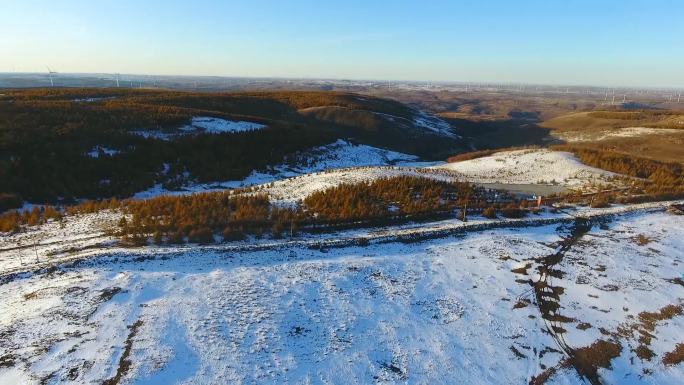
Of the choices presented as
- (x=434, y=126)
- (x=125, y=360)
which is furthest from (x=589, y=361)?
(x=434, y=126)

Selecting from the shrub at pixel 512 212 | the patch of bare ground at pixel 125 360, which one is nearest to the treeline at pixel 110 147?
the patch of bare ground at pixel 125 360

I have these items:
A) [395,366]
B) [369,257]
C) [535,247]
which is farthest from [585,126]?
[395,366]

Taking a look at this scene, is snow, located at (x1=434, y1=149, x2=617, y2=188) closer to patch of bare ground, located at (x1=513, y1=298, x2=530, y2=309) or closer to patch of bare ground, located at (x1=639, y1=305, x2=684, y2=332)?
patch of bare ground, located at (x1=639, y1=305, x2=684, y2=332)

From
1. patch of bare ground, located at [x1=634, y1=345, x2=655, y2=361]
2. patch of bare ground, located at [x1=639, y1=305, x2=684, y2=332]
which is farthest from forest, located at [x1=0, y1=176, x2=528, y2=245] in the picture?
patch of bare ground, located at [x1=634, y1=345, x2=655, y2=361]

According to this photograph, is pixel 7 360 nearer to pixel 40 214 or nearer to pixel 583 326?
pixel 40 214

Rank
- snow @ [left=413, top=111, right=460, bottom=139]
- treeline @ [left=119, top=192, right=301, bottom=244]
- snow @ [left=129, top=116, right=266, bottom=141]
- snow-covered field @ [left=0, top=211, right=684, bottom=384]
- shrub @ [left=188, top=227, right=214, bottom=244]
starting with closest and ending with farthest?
snow-covered field @ [left=0, top=211, right=684, bottom=384] → shrub @ [left=188, top=227, right=214, bottom=244] → treeline @ [left=119, top=192, right=301, bottom=244] → snow @ [left=129, top=116, right=266, bottom=141] → snow @ [left=413, top=111, right=460, bottom=139]

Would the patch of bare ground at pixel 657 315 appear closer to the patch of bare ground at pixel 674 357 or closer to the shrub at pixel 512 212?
the patch of bare ground at pixel 674 357

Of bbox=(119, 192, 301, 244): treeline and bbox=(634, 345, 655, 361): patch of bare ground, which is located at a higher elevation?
bbox=(119, 192, 301, 244): treeline
